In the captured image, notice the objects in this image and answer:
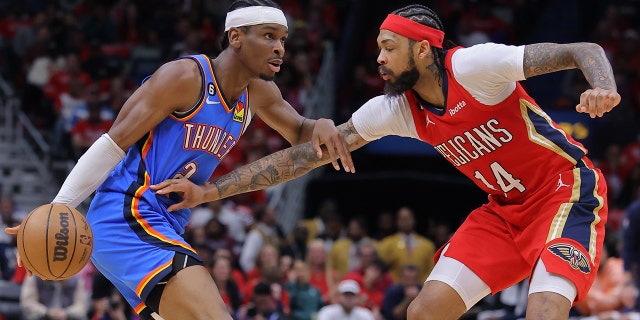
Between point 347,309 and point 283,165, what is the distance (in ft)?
16.2

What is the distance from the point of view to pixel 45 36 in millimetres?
17547

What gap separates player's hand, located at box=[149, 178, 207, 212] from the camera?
622 centimetres

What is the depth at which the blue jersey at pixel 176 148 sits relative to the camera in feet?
20.7

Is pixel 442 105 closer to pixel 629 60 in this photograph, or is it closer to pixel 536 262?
pixel 536 262

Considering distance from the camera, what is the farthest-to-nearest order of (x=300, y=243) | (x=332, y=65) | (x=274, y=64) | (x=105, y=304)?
(x=332, y=65)
(x=300, y=243)
(x=105, y=304)
(x=274, y=64)

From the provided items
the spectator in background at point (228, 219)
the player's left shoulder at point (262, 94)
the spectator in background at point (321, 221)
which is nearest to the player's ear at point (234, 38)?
the player's left shoulder at point (262, 94)

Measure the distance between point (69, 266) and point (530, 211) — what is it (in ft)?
8.85

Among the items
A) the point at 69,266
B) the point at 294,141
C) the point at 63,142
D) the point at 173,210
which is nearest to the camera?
the point at 69,266

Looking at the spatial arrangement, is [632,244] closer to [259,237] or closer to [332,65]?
[259,237]

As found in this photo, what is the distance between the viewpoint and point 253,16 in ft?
21.6

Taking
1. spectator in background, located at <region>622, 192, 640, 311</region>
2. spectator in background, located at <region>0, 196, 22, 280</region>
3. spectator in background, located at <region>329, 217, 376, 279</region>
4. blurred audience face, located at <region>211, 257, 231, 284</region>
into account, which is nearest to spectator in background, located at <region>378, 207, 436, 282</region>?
spectator in background, located at <region>329, 217, 376, 279</region>

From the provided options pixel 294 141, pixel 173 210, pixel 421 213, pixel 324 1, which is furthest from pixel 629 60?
pixel 173 210

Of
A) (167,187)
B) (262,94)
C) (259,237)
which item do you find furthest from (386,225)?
(167,187)

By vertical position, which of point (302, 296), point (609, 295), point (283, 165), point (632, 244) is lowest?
point (302, 296)
